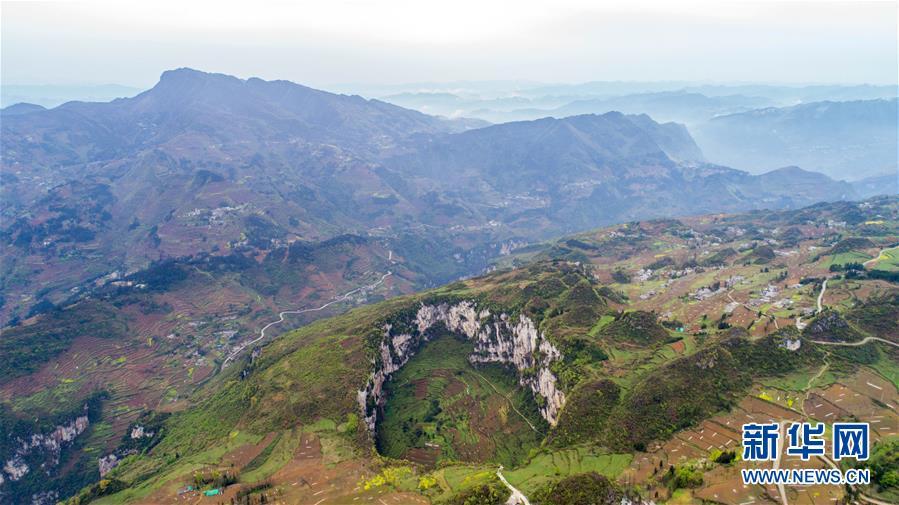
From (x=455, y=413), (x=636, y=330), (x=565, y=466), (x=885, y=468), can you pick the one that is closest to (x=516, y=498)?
(x=565, y=466)

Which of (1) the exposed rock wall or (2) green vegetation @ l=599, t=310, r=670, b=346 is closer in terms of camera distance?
(2) green vegetation @ l=599, t=310, r=670, b=346

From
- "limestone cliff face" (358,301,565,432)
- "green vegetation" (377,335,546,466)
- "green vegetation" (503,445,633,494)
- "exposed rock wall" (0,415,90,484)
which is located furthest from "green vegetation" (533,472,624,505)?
"exposed rock wall" (0,415,90,484)

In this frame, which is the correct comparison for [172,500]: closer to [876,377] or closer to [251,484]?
[251,484]

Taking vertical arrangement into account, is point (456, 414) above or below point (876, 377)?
below

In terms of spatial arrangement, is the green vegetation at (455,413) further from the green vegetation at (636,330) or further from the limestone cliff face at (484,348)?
the green vegetation at (636,330)

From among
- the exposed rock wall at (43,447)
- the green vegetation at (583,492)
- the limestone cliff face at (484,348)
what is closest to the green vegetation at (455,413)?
the limestone cliff face at (484,348)

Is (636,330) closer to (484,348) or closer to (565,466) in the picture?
(565,466)

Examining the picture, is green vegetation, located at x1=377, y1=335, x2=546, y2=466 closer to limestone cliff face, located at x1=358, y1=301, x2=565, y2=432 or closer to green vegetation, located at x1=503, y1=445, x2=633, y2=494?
limestone cliff face, located at x1=358, y1=301, x2=565, y2=432

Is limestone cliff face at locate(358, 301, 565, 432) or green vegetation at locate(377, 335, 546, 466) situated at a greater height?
limestone cliff face at locate(358, 301, 565, 432)

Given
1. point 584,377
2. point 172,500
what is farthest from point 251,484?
point 584,377
